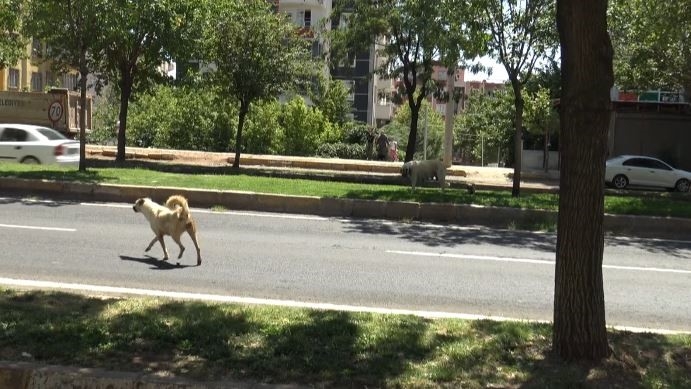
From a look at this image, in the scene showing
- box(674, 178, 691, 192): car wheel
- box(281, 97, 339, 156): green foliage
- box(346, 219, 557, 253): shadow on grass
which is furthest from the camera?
box(281, 97, 339, 156): green foliage

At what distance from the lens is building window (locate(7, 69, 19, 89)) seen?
45.8m

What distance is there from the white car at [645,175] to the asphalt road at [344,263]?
15573mm

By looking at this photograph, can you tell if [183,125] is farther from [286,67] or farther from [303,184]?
[303,184]

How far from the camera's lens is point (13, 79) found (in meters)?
46.3

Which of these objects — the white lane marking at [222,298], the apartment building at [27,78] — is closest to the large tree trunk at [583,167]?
the white lane marking at [222,298]

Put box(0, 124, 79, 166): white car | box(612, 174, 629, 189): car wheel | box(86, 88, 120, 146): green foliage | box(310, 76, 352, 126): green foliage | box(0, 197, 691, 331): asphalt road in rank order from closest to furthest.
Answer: box(0, 197, 691, 331): asphalt road → box(0, 124, 79, 166): white car → box(612, 174, 629, 189): car wheel → box(86, 88, 120, 146): green foliage → box(310, 76, 352, 126): green foliage

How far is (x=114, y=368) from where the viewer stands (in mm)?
4703

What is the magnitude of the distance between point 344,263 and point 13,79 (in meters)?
42.7

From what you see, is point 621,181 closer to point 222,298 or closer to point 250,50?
point 250,50

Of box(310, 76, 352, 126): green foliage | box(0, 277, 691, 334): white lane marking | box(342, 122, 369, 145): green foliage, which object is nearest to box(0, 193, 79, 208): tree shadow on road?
box(0, 277, 691, 334): white lane marking

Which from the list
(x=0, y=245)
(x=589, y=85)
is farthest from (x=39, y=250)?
(x=589, y=85)

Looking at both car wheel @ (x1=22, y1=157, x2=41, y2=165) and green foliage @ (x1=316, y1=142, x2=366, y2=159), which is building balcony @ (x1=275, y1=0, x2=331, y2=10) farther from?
car wheel @ (x1=22, y1=157, x2=41, y2=165)

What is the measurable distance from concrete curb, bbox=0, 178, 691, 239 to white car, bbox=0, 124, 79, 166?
18.5 ft

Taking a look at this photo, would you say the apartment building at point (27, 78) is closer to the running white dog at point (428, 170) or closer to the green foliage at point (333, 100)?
the green foliage at point (333, 100)
